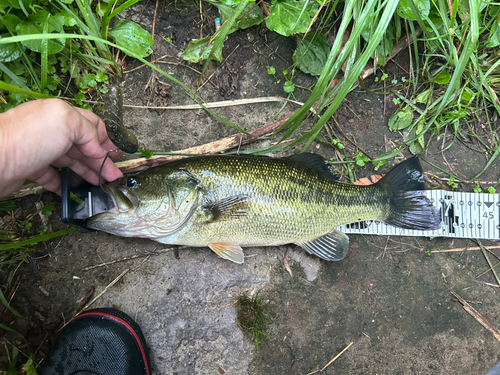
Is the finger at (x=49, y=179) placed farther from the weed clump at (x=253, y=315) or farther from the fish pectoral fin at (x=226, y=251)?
the weed clump at (x=253, y=315)

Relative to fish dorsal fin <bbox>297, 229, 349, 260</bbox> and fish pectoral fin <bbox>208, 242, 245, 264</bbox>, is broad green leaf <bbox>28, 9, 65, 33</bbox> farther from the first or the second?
fish dorsal fin <bbox>297, 229, 349, 260</bbox>

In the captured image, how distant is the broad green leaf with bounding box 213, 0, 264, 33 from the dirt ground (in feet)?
0.42

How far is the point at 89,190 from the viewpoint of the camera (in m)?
2.40

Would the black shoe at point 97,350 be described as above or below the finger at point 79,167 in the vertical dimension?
below

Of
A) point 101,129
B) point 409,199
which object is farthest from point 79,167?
point 409,199

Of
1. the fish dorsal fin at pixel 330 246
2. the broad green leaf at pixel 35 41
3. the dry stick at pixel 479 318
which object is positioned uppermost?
the broad green leaf at pixel 35 41

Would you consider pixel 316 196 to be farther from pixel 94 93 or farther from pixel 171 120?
pixel 94 93

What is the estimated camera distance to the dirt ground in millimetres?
2748

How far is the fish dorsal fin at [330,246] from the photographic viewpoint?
2.76 m

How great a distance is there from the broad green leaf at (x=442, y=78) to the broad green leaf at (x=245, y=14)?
1.89 metres

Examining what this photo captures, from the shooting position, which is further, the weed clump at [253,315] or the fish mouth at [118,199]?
the weed clump at [253,315]

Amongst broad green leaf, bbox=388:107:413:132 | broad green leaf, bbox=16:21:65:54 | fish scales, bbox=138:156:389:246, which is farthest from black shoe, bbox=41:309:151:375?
broad green leaf, bbox=388:107:413:132

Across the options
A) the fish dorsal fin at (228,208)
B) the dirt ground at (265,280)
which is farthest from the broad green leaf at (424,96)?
the fish dorsal fin at (228,208)

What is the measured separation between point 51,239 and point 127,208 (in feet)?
3.37
